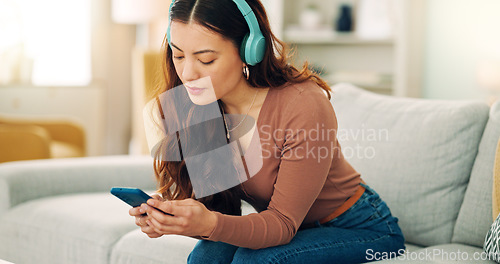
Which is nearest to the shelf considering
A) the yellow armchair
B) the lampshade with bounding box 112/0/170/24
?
the lampshade with bounding box 112/0/170/24

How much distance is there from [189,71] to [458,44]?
9.51 feet

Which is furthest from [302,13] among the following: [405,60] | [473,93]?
[473,93]

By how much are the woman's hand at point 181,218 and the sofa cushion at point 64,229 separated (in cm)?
60

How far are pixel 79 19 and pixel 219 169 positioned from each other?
125 inches

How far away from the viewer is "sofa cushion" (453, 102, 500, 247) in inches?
54.8

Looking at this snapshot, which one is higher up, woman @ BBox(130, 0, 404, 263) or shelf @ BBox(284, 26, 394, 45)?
shelf @ BBox(284, 26, 394, 45)

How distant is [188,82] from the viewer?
3.78 feet

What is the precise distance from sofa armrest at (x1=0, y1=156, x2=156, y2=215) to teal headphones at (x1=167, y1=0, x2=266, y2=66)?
1.00m

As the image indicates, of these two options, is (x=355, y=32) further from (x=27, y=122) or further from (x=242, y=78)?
(x=242, y=78)

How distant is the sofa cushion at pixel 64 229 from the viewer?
1603 mm

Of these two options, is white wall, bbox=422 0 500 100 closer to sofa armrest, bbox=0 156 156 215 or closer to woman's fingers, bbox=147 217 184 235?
sofa armrest, bbox=0 156 156 215

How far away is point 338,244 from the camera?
1197mm

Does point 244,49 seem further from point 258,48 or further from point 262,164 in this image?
point 262,164

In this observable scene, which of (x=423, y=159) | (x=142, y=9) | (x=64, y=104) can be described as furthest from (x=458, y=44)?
(x=64, y=104)
